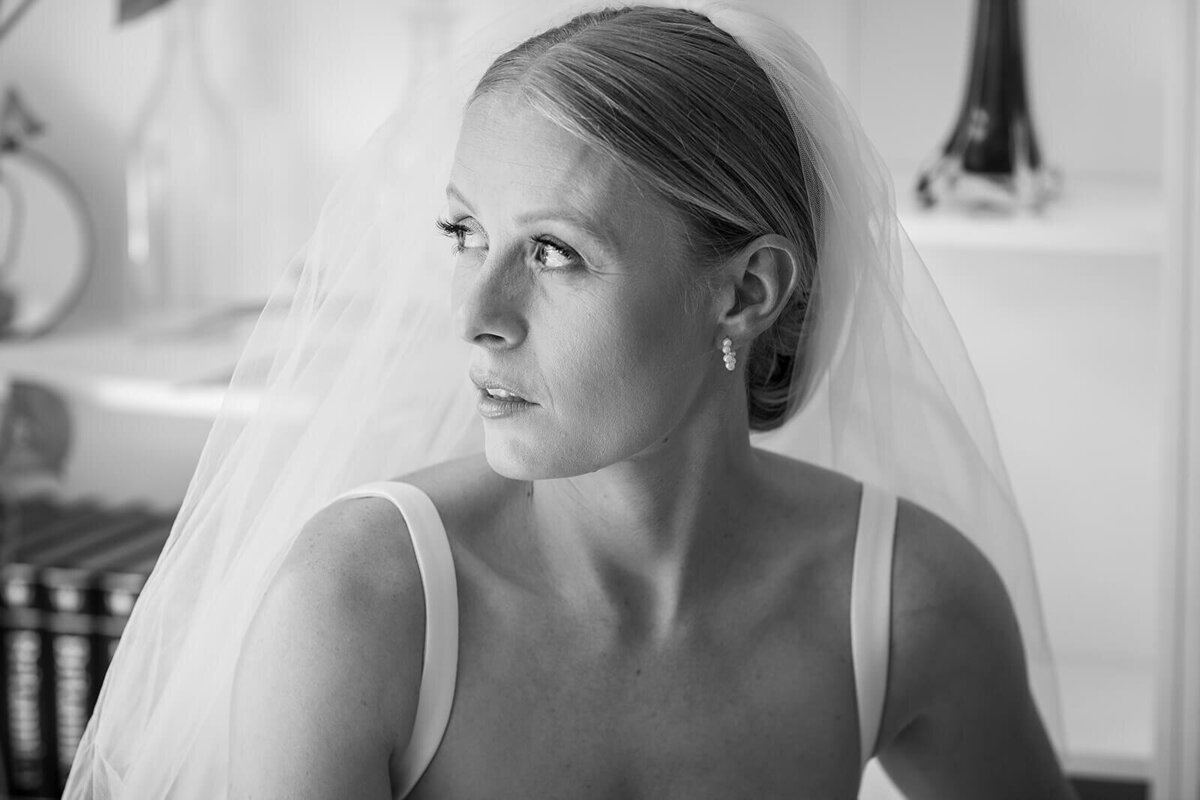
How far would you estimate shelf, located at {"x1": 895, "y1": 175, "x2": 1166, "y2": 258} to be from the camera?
149cm

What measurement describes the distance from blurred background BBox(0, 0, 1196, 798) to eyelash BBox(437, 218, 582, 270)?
72 cm

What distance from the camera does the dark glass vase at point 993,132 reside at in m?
1.62

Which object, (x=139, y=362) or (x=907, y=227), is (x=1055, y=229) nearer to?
(x=907, y=227)

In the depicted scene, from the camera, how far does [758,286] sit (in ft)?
3.19

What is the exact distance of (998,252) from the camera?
1.80m

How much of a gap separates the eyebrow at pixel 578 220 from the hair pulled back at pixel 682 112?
42 millimetres

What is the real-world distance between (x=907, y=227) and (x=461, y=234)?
71 centimetres

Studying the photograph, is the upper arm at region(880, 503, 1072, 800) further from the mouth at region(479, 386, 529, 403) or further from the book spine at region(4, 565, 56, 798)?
the book spine at region(4, 565, 56, 798)

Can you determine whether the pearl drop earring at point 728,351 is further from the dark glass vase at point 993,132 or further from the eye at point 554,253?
the dark glass vase at point 993,132

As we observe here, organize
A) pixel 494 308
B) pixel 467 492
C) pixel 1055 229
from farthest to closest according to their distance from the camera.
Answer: pixel 1055 229, pixel 467 492, pixel 494 308

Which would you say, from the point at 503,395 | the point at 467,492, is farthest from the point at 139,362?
the point at 503,395

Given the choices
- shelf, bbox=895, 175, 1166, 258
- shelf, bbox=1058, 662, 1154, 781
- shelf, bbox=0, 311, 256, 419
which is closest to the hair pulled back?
shelf, bbox=895, 175, 1166, 258

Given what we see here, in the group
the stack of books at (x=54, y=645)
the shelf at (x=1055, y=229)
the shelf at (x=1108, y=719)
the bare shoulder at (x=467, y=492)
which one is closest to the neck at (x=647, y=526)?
the bare shoulder at (x=467, y=492)

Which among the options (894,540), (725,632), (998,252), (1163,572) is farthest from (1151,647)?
(725,632)
